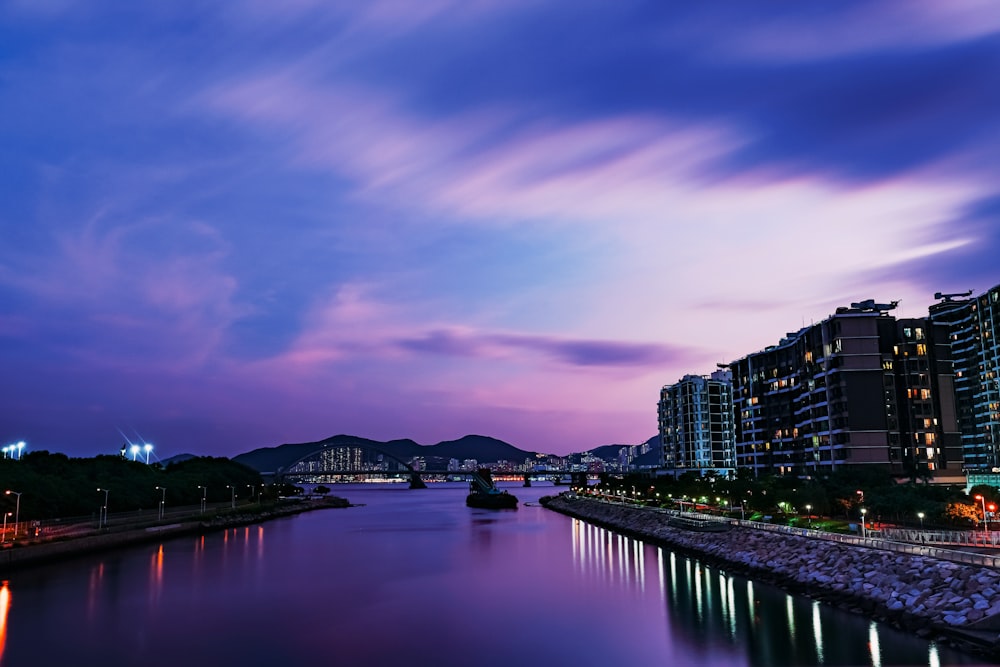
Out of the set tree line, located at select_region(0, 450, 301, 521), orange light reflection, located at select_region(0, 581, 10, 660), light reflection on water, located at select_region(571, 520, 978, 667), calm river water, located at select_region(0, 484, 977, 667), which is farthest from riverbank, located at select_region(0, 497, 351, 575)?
light reflection on water, located at select_region(571, 520, 978, 667)

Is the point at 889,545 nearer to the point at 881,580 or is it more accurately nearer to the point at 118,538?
the point at 881,580

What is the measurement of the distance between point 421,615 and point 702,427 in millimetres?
140830

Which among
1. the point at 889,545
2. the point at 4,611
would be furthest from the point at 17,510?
the point at 889,545

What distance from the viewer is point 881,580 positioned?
123 ft

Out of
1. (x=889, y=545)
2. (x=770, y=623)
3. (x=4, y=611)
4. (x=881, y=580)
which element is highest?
(x=889, y=545)

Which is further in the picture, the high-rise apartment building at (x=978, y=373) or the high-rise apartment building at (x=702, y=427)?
the high-rise apartment building at (x=702, y=427)

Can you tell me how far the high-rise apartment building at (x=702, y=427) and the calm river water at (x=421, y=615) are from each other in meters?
105

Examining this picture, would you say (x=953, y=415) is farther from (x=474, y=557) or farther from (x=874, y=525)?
(x=474, y=557)

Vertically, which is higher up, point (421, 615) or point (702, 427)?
point (702, 427)

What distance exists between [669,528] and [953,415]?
183 feet

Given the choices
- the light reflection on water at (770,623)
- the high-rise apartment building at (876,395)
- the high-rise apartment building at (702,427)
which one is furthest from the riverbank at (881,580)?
the high-rise apartment building at (702,427)

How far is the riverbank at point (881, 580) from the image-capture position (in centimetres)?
2997

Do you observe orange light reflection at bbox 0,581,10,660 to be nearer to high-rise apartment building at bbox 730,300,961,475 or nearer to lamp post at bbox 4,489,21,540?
lamp post at bbox 4,489,21,540

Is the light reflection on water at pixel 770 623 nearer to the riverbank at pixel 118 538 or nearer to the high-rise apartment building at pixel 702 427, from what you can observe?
the riverbank at pixel 118 538
